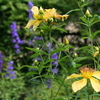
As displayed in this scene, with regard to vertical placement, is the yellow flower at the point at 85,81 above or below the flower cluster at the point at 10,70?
below

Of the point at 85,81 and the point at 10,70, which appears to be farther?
the point at 10,70

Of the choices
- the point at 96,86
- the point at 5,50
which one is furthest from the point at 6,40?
the point at 96,86

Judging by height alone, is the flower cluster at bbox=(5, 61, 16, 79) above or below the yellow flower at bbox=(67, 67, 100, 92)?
above

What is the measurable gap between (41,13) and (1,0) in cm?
303

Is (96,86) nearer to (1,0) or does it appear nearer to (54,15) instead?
(54,15)

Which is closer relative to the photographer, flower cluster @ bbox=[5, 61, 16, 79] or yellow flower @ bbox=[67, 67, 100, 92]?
yellow flower @ bbox=[67, 67, 100, 92]

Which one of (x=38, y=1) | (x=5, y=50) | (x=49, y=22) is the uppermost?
(x=38, y=1)

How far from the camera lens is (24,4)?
4.15 metres

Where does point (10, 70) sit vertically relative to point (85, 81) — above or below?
above

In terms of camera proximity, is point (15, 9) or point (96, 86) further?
point (15, 9)

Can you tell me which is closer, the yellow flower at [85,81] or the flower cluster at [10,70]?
the yellow flower at [85,81]

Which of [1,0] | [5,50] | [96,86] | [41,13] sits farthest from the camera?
[5,50]

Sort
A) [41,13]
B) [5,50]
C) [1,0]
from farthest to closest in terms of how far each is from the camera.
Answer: [5,50], [1,0], [41,13]

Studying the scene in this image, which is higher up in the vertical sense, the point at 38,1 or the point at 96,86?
the point at 38,1
